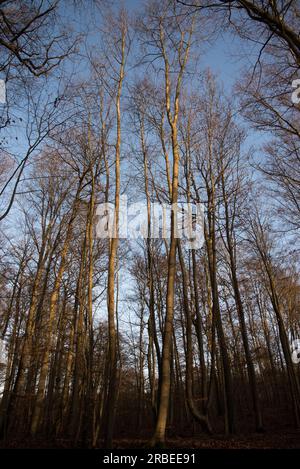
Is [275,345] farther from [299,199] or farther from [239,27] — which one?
[239,27]

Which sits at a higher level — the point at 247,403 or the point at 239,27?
the point at 239,27

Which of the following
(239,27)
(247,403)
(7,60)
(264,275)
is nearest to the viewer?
(7,60)

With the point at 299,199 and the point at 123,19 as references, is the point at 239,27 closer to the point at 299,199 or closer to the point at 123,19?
the point at 123,19

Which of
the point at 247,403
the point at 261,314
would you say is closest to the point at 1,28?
the point at 261,314

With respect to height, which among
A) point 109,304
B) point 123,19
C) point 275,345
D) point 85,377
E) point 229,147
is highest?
point 123,19

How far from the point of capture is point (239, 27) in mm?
5055

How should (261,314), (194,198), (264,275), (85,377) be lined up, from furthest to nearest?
(261,314) → (264,275) → (194,198) → (85,377)

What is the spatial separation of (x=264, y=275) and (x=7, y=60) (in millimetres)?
15269

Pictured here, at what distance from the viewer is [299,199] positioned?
11500 mm

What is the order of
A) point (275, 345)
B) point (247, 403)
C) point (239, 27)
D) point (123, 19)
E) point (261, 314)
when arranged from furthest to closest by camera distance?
1. point (275, 345)
2. point (247, 403)
3. point (261, 314)
4. point (123, 19)
5. point (239, 27)

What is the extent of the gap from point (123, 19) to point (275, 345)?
25530 mm
